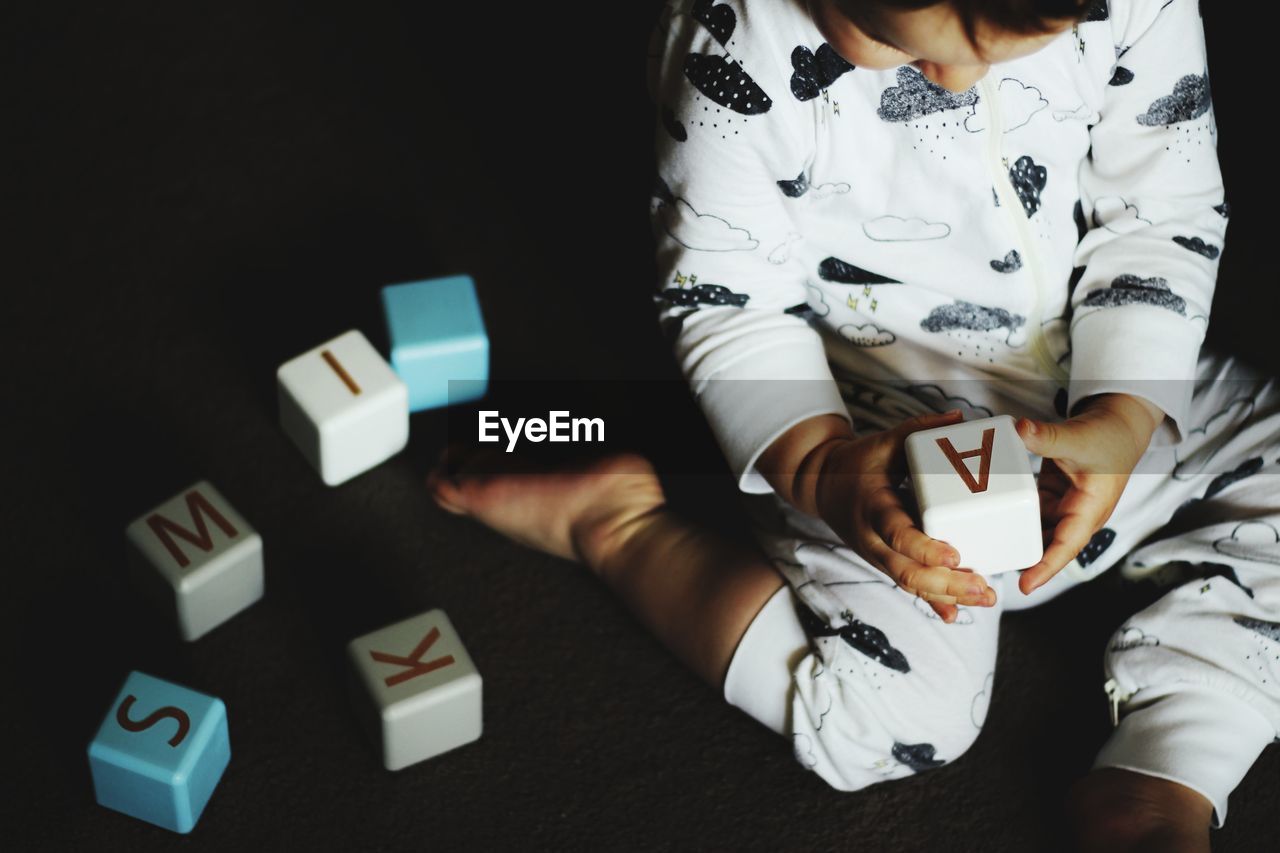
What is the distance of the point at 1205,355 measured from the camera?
1.01 meters

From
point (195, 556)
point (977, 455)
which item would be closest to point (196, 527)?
point (195, 556)

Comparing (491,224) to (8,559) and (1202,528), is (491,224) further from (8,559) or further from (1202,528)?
(1202,528)

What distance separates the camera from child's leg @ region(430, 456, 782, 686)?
0.93 meters

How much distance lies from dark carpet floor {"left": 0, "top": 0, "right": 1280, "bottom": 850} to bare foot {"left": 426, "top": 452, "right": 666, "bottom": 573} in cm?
3

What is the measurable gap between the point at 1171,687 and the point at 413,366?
21.9 inches

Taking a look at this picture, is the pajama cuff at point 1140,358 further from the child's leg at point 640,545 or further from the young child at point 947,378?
the child's leg at point 640,545

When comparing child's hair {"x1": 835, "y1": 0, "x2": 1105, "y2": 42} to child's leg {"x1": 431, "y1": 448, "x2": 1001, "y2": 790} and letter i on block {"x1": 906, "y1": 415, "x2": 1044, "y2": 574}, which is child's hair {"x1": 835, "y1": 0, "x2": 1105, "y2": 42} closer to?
letter i on block {"x1": 906, "y1": 415, "x2": 1044, "y2": 574}

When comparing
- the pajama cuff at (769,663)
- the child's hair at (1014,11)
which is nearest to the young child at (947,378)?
the pajama cuff at (769,663)

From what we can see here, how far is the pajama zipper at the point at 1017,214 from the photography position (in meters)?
0.85

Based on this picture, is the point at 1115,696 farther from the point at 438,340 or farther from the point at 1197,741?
the point at 438,340

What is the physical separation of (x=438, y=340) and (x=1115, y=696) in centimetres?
52

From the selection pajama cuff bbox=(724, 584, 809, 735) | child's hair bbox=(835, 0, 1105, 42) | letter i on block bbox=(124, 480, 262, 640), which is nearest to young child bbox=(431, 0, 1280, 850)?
pajama cuff bbox=(724, 584, 809, 735)

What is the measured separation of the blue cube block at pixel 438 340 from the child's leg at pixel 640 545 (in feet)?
0.26

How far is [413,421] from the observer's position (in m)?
1.08
